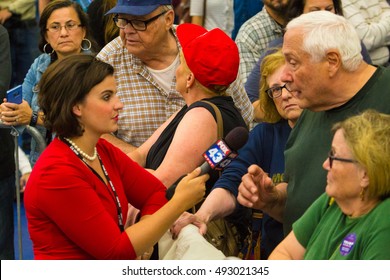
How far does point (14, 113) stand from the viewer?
572 cm

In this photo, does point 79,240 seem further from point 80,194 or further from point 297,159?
point 297,159

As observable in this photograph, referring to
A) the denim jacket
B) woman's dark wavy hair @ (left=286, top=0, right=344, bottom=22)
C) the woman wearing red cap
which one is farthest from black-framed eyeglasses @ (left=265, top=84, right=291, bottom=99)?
the denim jacket

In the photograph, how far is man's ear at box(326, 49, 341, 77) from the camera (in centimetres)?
418

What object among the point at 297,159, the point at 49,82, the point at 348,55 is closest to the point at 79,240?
the point at 49,82

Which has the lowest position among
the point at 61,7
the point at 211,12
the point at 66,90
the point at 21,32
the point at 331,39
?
the point at 21,32

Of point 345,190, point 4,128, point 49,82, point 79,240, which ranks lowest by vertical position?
point 4,128

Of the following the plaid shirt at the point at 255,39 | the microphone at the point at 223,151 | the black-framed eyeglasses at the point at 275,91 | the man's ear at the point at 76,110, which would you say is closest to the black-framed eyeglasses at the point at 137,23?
the black-framed eyeglasses at the point at 275,91

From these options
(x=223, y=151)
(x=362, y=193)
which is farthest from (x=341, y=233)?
(x=223, y=151)

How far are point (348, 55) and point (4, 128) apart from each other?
2737 millimetres

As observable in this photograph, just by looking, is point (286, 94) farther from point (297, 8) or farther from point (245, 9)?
point (245, 9)

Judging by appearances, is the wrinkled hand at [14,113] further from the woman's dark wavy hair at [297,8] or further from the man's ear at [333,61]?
the man's ear at [333,61]

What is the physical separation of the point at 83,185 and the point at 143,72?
1741 mm

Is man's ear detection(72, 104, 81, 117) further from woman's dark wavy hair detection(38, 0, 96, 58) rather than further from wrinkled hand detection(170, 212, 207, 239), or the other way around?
woman's dark wavy hair detection(38, 0, 96, 58)
